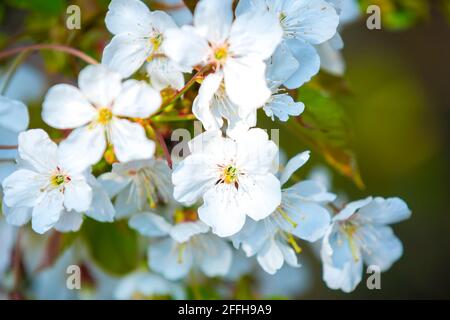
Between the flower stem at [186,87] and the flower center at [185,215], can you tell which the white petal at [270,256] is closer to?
the flower center at [185,215]

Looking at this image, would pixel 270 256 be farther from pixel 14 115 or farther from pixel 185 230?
pixel 14 115

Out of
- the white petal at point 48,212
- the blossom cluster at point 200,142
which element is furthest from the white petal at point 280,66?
the white petal at point 48,212

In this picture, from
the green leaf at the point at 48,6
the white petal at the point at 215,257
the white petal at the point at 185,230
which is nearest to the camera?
the white petal at the point at 185,230

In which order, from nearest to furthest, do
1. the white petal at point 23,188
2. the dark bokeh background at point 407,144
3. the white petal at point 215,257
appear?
the white petal at point 23,188
the white petal at point 215,257
the dark bokeh background at point 407,144

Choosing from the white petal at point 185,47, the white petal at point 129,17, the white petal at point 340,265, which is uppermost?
the white petal at point 129,17

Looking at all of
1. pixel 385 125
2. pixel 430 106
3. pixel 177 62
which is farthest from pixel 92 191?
pixel 430 106
